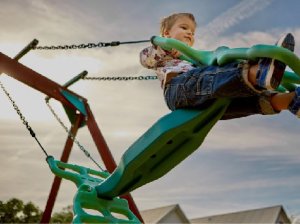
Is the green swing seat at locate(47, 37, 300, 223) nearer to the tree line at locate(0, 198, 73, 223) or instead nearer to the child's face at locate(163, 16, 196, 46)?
the child's face at locate(163, 16, 196, 46)

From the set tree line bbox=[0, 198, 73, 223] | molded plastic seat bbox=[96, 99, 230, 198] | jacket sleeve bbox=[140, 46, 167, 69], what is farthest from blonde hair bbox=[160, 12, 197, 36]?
tree line bbox=[0, 198, 73, 223]

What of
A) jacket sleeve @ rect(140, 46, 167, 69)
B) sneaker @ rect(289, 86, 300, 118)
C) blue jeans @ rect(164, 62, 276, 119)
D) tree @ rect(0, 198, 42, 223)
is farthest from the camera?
tree @ rect(0, 198, 42, 223)

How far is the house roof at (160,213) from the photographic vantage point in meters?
19.4

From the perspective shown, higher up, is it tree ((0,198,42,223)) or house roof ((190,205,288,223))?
house roof ((190,205,288,223))

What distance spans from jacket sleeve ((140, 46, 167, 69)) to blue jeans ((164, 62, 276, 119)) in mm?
330

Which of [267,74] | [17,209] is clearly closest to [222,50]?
[267,74]

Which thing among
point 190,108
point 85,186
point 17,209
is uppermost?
point 17,209

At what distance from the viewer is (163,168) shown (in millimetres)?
3619

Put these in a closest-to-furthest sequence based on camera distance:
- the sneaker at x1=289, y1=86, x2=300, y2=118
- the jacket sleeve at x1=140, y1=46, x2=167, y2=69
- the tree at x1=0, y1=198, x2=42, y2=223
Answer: the sneaker at x1=289, y1=86, x2=300, y2=118 → the jacket sleeve at x1=140, y1=46, x2=167, y2=69 → the tree at x1=0, y1=198, x2=42, y2=223

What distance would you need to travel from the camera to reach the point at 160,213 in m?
20.2

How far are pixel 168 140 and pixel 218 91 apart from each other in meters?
0.66

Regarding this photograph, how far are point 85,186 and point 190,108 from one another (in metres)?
1.63

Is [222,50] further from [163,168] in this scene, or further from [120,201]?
[120,201]

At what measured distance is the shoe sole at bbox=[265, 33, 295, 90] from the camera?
250 centimetres
